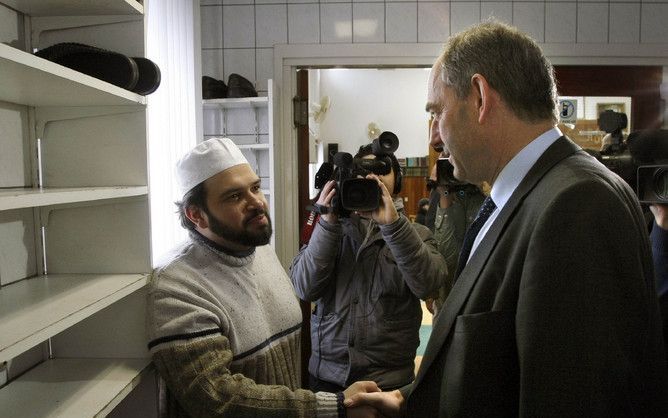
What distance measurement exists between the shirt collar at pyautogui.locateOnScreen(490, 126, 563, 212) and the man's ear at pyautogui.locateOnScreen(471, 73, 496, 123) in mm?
83

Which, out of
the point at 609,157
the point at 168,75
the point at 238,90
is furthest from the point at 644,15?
the point at 168,75

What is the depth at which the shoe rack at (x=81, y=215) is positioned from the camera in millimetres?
942

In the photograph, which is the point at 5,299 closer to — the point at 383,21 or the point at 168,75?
the point at 168,75

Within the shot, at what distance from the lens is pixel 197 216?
1.19 m

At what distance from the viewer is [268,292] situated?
1.23 m

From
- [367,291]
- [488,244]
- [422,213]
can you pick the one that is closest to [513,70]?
[488,244]

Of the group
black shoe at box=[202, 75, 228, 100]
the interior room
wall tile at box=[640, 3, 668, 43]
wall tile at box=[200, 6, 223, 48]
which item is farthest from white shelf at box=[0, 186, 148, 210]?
wall tile at box=[640, 3, 668, 43]

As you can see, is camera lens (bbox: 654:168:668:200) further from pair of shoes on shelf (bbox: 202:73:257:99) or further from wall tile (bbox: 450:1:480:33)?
pair of shoes on shelf (bbox: 202:73:257:99)

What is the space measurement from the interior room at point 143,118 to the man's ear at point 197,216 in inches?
5.1

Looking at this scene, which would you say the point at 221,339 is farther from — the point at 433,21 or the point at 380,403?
the point at 433,21

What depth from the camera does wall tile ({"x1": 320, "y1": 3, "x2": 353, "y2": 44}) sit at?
2338mm

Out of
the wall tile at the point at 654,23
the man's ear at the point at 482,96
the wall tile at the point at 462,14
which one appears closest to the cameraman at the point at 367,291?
the man's ear at the point at 482,96

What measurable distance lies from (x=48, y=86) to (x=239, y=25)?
1681mm

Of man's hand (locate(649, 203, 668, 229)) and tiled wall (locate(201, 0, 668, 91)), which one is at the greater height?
tiled wall (locate(201, 0, 668, 91))
